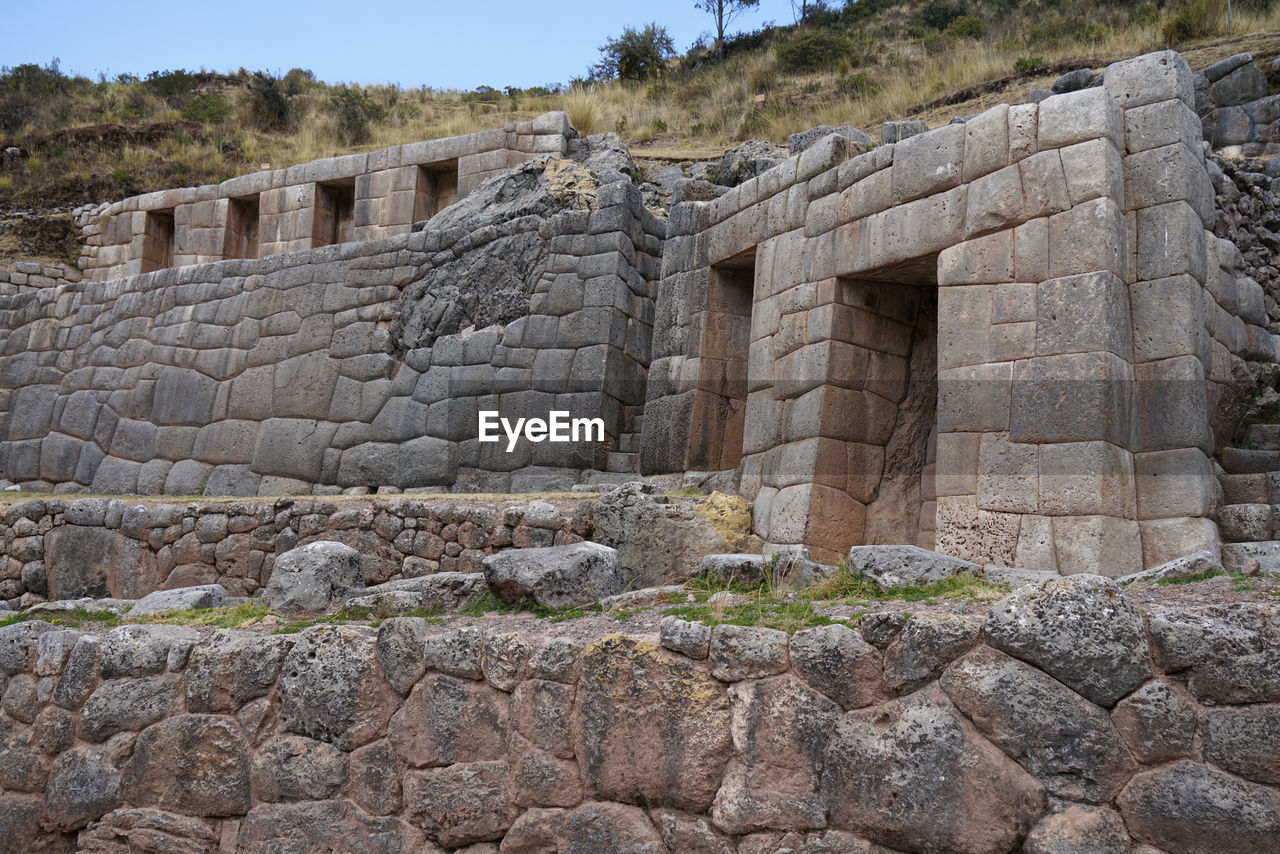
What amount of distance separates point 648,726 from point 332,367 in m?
8.81

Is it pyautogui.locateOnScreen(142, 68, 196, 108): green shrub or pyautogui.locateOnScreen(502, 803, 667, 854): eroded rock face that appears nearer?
pyautogui.locateOnScreen(502, 803, 667, 854): eroded rock face

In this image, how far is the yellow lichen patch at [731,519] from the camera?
294 inches

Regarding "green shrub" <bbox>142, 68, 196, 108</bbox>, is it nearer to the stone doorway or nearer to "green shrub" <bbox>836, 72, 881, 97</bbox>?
"green shrub" <bbox>836, 72, 881, 97</bbox>

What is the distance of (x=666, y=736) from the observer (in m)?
3.63

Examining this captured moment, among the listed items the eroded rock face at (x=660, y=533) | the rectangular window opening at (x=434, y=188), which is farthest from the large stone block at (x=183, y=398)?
the eroded rock face at (x=660, y=533)

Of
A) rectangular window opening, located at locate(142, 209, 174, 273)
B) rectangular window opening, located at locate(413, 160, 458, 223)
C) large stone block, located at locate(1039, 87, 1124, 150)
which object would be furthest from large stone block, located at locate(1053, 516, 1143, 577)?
rectangular window opening, located at locate(142, 209, 174, 273)

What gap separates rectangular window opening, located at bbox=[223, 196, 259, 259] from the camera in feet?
51.7

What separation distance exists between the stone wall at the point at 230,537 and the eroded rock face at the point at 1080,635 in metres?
4.55

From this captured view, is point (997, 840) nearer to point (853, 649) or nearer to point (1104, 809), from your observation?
point (1104, 809)

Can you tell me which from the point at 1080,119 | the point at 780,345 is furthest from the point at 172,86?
the point at 1080,119

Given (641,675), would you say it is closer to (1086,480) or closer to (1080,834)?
(1080,834)

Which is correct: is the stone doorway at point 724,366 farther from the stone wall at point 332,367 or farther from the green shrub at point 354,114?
the green shrub at point 354,114

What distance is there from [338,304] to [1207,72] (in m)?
10.4

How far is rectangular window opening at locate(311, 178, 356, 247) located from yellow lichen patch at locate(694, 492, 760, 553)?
8895 millimetres
